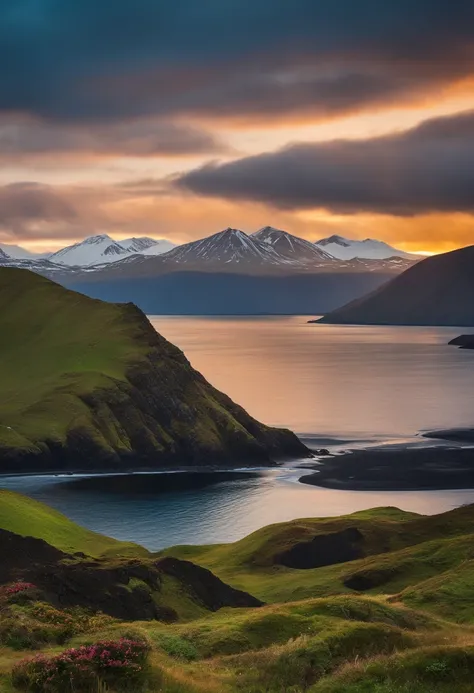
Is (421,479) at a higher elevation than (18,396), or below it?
below

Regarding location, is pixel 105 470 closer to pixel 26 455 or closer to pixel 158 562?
pixel 26 455

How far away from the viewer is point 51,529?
84438 mm

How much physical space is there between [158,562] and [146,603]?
9408mm

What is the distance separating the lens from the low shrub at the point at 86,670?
25359 mm

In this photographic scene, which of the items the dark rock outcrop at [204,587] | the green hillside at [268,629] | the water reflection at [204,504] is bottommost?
the water reflection at [204,504]

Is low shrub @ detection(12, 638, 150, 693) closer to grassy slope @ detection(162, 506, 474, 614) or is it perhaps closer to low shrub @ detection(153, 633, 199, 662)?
low shrub @ detection(153, 633, 199, 662)

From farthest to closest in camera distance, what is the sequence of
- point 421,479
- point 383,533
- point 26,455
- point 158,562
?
point 26,455
point 421,479
point 383,533
point 158,562

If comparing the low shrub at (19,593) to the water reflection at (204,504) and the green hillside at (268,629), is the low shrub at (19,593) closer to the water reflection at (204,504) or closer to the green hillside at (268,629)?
the green hillside at (268,629)

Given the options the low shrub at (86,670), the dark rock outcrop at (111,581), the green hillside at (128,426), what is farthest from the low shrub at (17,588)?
the green hillside at (128,426)

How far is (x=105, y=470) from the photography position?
168m

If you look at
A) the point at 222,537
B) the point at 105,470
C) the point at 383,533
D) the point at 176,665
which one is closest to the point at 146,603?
the point at 176,665

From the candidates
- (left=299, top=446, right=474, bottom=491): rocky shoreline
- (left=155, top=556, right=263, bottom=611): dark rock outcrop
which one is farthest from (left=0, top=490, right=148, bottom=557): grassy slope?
(left=299, top=446, right=474, bottom=491): rocky shoreline

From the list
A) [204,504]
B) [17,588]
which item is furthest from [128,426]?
[17,588]

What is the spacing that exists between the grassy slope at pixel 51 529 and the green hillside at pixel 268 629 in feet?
67.2
